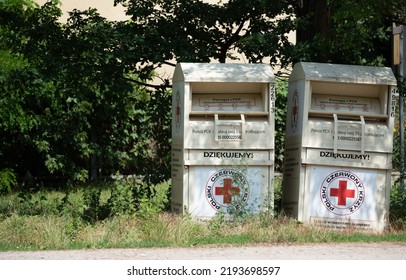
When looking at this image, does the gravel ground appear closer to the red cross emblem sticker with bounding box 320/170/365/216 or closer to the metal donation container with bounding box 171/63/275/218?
the red cross emblem sticker with bounding box 320/170/365/216

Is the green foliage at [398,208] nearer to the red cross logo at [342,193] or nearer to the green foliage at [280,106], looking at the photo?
the red cross logo at [342,193]

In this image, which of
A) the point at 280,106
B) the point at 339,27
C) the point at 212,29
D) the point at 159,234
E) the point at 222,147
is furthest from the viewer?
the point at 280,106

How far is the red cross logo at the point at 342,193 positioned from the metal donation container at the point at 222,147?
78 centimetres

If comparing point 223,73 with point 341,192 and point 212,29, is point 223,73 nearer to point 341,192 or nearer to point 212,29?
point 341,192

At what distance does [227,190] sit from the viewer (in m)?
11.4

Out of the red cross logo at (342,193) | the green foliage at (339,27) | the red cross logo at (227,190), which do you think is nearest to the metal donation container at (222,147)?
the red cross logo at (227,190)

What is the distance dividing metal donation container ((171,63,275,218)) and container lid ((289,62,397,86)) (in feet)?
1.38

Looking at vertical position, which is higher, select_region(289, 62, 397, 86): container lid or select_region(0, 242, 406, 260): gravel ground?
select_region(289, 62, 397, 86): container lid

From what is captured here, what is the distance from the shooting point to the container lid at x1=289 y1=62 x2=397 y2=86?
37.5 feet

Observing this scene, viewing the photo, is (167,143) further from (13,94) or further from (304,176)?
(304,176)

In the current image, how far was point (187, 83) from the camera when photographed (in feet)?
37.1

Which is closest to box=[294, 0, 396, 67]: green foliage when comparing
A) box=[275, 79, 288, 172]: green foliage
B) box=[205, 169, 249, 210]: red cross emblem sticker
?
box=[275, 79, 288, 172]: green foliage

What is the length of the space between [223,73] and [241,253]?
8.78ft

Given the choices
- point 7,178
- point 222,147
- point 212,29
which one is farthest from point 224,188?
point 7,178
